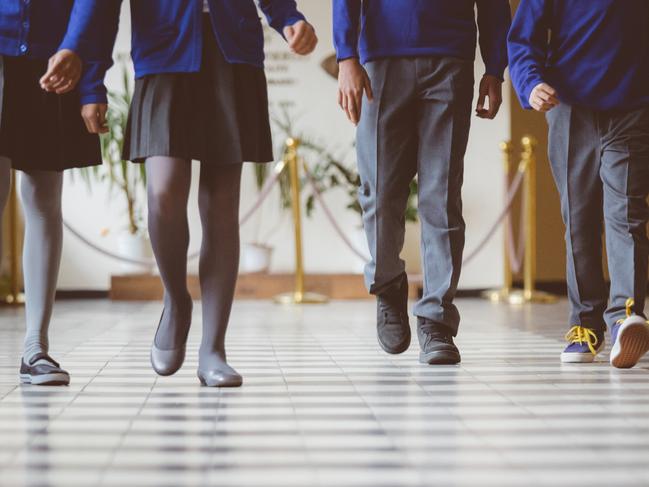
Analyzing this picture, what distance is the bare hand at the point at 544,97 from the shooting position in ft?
9.26

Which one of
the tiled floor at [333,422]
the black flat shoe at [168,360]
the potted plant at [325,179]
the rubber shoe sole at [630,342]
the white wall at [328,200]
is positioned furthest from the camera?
the white wall at [328,200]

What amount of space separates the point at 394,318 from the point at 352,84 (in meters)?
0.66

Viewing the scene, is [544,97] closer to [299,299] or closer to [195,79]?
[195,79]

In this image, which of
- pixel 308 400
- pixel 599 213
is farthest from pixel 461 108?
pixel 308 400

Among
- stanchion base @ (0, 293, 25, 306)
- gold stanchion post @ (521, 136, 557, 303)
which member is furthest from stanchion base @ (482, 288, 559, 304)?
stanchion base @ (0, 293, 25, 306)

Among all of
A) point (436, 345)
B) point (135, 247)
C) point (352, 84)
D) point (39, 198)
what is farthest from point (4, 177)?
point (135, 247)

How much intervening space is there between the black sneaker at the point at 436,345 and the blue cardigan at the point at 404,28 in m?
0.74

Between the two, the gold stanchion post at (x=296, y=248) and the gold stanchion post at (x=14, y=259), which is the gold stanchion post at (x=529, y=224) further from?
the gold stanchion post at (x=14, y=259)

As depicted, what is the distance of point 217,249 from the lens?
93.6 inches

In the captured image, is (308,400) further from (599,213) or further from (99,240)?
(99,240)

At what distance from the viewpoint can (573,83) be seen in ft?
9.58

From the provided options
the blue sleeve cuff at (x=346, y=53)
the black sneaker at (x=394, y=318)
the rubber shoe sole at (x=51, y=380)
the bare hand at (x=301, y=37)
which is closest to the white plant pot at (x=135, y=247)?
the black sneaker at (x=394, y=318)

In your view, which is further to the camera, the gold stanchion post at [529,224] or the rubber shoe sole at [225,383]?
the gold stanchion post at [529,224]

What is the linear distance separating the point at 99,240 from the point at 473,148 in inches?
107
